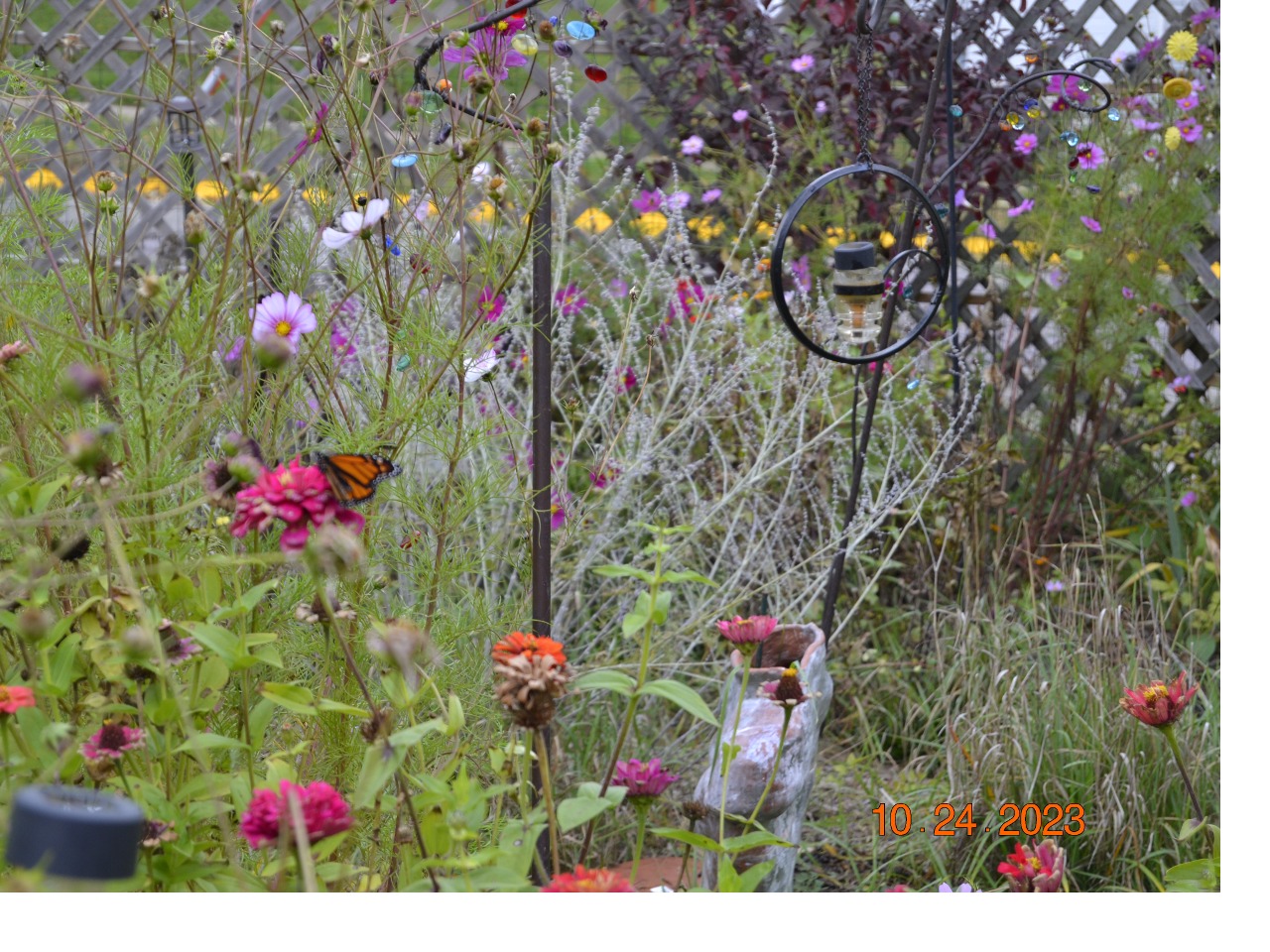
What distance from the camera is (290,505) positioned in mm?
597

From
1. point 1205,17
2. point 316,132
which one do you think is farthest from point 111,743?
point 1205,17

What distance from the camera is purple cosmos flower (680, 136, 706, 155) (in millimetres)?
2594

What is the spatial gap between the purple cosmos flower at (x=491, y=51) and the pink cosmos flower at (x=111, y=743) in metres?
0.63

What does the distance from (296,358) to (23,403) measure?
0.73 ft

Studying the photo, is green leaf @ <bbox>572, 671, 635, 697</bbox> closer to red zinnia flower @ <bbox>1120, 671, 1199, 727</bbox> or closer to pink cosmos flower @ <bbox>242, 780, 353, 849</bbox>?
pink cosmos flower @ <bbox>242, 780, 353, 849</bbox>

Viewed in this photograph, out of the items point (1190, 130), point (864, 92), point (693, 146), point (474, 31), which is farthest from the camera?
point (693, 146)

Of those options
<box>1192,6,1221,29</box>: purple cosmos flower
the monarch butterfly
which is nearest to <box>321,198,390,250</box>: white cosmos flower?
the monarch butterfly

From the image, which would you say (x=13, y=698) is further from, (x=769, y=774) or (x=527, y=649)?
(x=769, y=774)

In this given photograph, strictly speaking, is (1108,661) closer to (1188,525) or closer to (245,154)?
(1188,525)

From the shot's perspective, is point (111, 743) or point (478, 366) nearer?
point (111, 743)

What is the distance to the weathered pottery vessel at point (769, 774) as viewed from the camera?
46.7 inches

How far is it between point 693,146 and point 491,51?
59.3 inches

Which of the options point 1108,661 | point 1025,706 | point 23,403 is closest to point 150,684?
point 23,403

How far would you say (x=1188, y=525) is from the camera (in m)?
2.37
